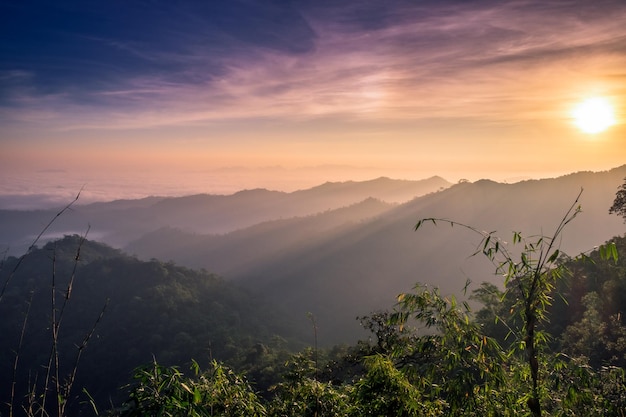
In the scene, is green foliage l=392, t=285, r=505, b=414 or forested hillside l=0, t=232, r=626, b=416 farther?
green foliage l=392, t=285, r=505, b=414

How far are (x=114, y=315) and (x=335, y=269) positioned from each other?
3467 inches

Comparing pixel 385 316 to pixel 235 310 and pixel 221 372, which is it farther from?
pixel 235 310

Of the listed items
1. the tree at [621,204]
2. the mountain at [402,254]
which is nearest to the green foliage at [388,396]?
the tree at [621,204]

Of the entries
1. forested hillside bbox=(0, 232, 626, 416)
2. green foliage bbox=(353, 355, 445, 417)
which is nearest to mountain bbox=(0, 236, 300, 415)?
forested hillside bbox=(0, 232, 626, 416)

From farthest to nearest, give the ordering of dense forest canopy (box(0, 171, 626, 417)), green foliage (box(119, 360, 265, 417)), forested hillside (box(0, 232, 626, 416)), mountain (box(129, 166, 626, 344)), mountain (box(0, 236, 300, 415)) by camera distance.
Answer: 1. mountain (box(129, 166, 626, 344))
2. mountain (box(0, 236, 300, 415))
3. forested hillside (box(0, 232, 626, 416))
4. dense forest canopy (box(0, 171, 626, 417))
5. green foliage (box(119, 360, 265, 417))

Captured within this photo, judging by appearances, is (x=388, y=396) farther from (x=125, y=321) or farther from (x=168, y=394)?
(x=125, y=321)

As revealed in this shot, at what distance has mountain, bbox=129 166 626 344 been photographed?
138m

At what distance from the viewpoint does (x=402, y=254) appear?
167000 millimetres

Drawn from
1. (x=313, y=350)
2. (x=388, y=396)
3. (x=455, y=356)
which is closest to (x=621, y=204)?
(x=313, y=350)

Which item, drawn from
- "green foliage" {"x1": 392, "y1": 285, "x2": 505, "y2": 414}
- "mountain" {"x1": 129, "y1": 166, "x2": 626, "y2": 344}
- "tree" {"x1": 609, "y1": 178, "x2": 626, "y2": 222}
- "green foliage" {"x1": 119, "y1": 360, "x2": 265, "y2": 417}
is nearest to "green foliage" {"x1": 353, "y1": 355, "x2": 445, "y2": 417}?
"green foliage" {"x1": 392, "y1": 285, "x2": 505, "y2": 414}

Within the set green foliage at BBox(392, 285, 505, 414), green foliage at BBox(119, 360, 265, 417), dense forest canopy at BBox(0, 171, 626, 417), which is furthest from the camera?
green foliage at BBox(392, 285, 505, 414)

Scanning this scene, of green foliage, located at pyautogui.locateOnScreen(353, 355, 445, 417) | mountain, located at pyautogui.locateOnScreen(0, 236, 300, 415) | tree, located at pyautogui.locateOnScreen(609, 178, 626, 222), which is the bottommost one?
mountain, located at pyautogui.locateOnScreen(0, 236, 300, 415)

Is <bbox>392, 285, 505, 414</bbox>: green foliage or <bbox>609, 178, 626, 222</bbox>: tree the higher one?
<bbox>609, 178, 626, 222</bbox>: tree

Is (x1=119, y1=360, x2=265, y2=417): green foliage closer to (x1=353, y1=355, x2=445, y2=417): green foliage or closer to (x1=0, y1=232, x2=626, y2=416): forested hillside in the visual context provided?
(x1=0, y1=232, x2=626, y2=416): forested hillside
